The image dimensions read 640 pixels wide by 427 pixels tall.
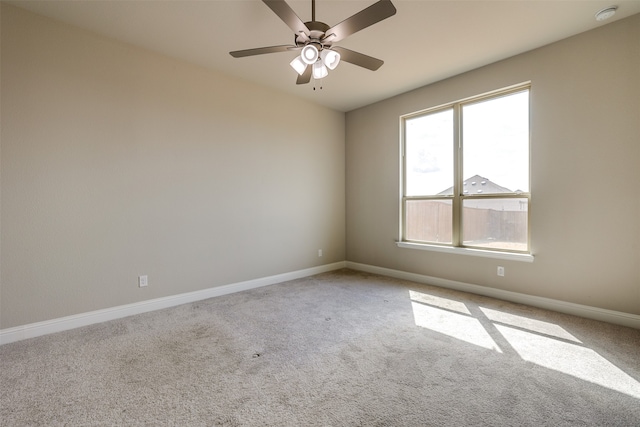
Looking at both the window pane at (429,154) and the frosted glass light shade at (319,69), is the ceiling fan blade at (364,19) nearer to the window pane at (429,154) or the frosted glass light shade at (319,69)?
the frosted glass light shade at (319,69)

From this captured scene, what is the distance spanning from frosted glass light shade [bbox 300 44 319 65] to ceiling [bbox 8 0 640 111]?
2.28 feet

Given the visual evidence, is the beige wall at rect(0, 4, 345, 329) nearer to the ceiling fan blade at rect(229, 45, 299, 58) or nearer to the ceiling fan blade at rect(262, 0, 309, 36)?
the ceiling fan blade at rect(229, 45, 299, 58)

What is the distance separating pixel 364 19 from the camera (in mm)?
1748

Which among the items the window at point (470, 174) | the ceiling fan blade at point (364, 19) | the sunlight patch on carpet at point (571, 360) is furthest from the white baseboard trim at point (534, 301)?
the ceiling fan blade at point (364, 19)

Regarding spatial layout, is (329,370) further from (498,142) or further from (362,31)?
(498,142)

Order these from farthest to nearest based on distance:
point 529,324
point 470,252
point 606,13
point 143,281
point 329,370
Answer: point 470,252
point 143,281
point 529,324
point 606,13
point 329,370

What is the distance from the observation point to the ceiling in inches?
93.5

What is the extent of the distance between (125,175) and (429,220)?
13.0 feet

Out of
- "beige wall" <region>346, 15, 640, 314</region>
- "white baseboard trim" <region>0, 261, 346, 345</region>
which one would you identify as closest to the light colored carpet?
"white baseboard trim" <region>0, 261, 346, 345</region>

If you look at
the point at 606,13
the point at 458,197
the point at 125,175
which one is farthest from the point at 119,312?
the point at 606,13

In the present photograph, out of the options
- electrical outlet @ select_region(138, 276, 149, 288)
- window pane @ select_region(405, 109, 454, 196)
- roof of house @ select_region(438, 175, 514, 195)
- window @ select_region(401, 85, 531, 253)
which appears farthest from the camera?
window pane @ select_region(405, 109, 454, 196)

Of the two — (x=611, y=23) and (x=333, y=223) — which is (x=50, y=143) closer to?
(x=333, y=223)

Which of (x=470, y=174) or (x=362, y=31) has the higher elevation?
(x=362, y=31)

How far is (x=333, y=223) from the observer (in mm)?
5020
